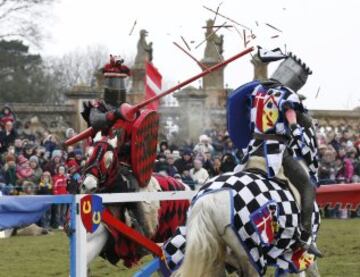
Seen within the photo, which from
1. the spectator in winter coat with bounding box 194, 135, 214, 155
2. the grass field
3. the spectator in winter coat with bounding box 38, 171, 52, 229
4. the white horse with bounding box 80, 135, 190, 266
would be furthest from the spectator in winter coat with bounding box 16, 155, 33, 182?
the white horse with bounding box 80, 135, 190, 266

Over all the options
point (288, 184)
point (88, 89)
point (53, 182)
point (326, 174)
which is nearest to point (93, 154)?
point (288, 184)

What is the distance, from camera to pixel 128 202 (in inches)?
322

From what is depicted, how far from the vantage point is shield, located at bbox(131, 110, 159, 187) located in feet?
27.4

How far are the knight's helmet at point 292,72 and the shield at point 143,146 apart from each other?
1.60 meters

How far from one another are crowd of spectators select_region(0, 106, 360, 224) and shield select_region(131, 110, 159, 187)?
23.7 feet

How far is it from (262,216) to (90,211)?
148 centimetres

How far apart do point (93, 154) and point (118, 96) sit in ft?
2.30

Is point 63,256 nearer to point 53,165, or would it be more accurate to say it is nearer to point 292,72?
point 53,165

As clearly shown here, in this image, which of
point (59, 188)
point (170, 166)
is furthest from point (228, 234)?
point (170, 166)

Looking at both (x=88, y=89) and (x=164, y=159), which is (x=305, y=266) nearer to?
(x=164, y=159)

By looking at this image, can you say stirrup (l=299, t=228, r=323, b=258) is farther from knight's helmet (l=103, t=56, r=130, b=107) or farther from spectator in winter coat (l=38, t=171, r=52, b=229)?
spectator in winter coat (l=38, t=171, r=52, b=229)

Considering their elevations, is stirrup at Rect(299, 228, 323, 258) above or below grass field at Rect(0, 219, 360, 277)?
above

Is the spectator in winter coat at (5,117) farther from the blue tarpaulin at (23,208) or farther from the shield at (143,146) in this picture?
the blue tarpaulin at (23,208)

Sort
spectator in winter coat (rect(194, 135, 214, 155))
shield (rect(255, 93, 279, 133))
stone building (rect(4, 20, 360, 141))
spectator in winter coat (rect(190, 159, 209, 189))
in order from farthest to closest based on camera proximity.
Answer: stone building (rect(4, 20, 360, 141)) < spectator in winter coat (rect(194, 135, 214, 155)) < spectator in winter coat (rect(190, 159, 209, 189)) < shield (rect(255, 93, 279, 133))
